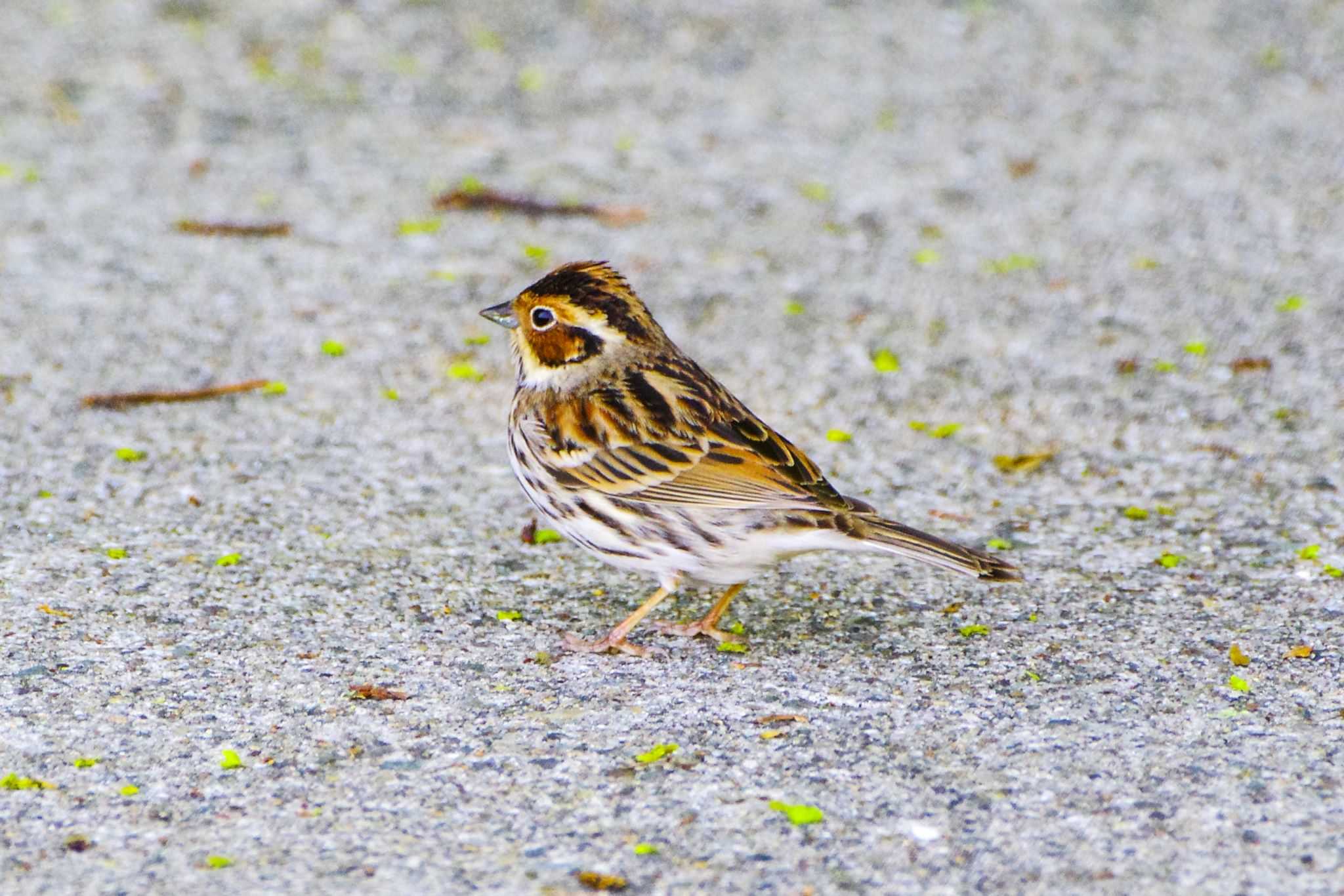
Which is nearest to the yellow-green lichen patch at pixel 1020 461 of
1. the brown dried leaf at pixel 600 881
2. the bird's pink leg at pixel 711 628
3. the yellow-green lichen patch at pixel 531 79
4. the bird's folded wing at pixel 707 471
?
the bird's folded wing at pixel 707 471

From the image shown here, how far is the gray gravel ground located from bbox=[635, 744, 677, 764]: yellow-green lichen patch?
0.03 m

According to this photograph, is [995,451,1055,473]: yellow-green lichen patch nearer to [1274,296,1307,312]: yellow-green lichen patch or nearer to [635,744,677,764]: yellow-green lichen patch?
[1274,296,1307,312]: yellow-green lichen patch

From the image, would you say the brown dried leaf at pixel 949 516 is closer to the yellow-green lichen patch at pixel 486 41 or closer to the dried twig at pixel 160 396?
the dried twig at pixel 160 396

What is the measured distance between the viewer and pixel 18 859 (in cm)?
381

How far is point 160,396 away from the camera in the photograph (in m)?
6.70

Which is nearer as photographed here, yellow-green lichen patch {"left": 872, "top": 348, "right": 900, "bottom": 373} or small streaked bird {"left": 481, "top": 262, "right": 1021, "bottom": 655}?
small streaked bird {"left": 481, "top": 262, "right": 1021, "bottom": 655}

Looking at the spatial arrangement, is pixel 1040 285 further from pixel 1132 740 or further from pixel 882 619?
pixel 1132 740

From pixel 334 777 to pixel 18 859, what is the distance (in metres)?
0.75

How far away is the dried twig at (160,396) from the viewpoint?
663cm

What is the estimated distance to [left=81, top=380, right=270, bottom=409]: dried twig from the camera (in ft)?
21.8

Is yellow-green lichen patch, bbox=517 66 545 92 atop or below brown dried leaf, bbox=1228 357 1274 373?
atop

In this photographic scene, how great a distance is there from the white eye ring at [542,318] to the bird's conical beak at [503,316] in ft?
0.34

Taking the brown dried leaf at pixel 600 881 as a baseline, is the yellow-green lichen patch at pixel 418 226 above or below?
above

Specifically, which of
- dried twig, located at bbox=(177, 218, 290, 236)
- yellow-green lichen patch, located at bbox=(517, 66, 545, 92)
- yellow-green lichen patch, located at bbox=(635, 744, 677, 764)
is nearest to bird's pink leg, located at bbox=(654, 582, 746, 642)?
yellow-green lichen patch, located at bbox=(635, 744, 677, 764)
